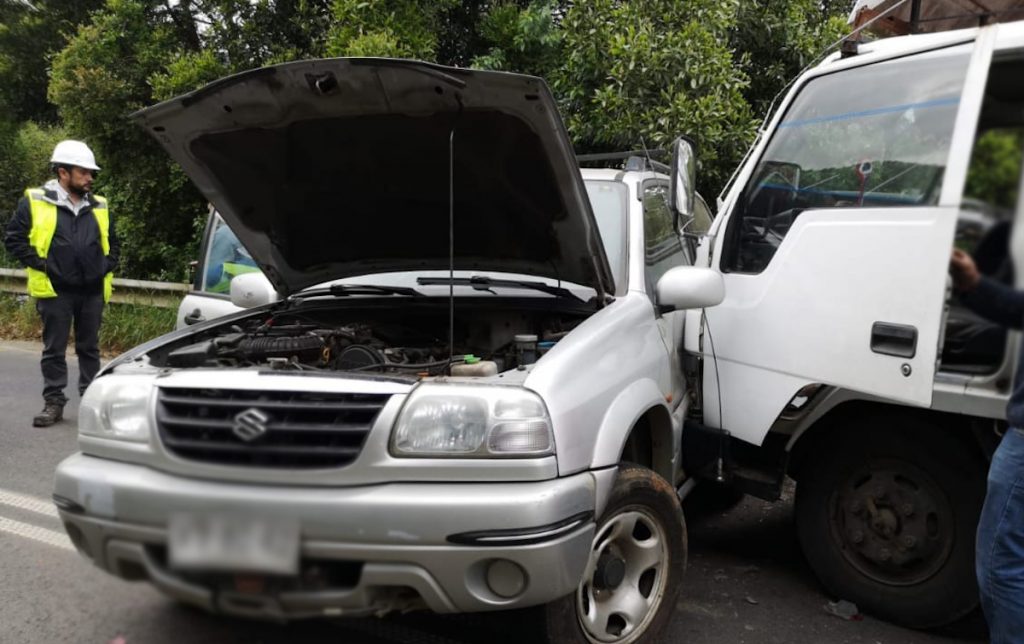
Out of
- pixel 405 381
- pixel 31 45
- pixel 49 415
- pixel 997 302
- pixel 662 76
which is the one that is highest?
pixel 31 45

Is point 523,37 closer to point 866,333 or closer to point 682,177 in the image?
point 682,177

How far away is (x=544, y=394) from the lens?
7.54ft

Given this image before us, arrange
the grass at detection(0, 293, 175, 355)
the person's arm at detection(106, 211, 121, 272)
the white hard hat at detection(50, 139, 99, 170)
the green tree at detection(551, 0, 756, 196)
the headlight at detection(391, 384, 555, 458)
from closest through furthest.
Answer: the headlight at detection(391, 384, 555, 458)
the white hard hat at detection(50, 139, 99, 170)
the person's arm at detection(106, 211, 121, 272)
the green tree at detection(551, 0, 756, 196)
the grass at detection(0, 293, 175, 355)

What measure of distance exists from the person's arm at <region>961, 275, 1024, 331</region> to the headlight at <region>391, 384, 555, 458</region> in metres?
1.14

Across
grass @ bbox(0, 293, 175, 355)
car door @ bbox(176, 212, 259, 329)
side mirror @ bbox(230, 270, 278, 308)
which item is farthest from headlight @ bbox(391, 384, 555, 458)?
grass @ bbox(0, 293, 175, 355)

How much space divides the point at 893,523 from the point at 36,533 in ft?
12.9

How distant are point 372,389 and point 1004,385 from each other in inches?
78.1

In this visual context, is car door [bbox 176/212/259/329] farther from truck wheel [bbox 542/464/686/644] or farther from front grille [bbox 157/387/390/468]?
truck wheel [bbox 542/464/686/644]

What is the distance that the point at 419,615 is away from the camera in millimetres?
2980

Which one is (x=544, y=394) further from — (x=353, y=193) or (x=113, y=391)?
(x=353, y=193)

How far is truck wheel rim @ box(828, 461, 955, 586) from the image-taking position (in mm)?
2961

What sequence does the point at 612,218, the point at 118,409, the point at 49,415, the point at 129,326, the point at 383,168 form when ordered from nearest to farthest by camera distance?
1. the point at 118,409
2. the point at 383,168
3. the point at 612,218
4. the point at 49,415
5. the point at 129,326

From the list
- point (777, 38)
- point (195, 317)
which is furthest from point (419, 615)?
point (777, 38)

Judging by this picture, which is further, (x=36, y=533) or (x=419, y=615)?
(x=36, y=533)
